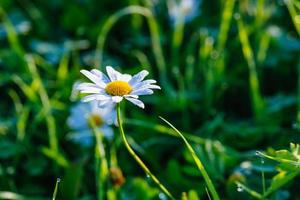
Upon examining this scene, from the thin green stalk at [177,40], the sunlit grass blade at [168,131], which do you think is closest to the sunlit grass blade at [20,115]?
the sunlit grass blade at [168,131]

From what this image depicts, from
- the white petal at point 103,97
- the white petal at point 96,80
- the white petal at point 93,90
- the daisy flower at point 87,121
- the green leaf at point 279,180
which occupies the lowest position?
the green leaf at point 279,180

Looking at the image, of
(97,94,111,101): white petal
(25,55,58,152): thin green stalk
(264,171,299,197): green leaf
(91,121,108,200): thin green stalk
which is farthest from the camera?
(25,55,58,152): thin green stalk

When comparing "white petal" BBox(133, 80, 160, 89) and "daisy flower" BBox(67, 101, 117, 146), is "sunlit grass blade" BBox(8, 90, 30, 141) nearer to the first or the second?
"daisy flower" BBox(67, 101, 117, 146)

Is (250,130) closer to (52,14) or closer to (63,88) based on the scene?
(63,88)

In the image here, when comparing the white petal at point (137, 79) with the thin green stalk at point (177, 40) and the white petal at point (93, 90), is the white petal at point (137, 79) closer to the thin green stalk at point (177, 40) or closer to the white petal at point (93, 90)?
the white petal at point (93, 90)

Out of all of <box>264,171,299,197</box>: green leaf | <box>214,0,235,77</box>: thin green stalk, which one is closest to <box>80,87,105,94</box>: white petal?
<box>264,171,299,197</box>: green leaf
